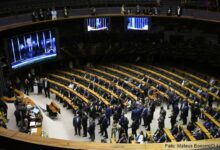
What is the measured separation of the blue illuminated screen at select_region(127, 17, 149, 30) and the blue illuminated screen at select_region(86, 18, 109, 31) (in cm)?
152

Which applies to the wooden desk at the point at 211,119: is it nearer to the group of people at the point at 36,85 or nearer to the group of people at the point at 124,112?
the group of people at the point at 124,112

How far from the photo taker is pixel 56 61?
74.5ft

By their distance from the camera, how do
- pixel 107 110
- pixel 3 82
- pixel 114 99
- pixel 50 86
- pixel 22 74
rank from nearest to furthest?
pixel 107 110
pixel 114 99
pixel 3 82
pixel 50 86
pixel 22 74

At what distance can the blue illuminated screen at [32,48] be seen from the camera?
19984 mm

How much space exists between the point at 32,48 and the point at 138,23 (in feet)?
23.0

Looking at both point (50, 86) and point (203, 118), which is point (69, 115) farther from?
point (203, 118)

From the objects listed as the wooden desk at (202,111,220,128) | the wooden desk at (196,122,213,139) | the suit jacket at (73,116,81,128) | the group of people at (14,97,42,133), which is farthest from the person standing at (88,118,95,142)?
the wooden desk at (202,111,220,128)

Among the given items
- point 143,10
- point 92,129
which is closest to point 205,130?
point 92,129

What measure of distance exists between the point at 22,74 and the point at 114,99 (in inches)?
280

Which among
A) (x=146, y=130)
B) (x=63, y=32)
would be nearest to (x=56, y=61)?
(x=63, y=32)

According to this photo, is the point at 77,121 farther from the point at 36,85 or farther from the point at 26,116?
the point at 36,85

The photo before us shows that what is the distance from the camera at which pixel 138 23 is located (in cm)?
2280

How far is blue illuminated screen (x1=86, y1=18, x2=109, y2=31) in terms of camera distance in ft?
74.5

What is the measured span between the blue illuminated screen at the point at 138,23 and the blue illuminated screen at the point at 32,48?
5.01 meters
